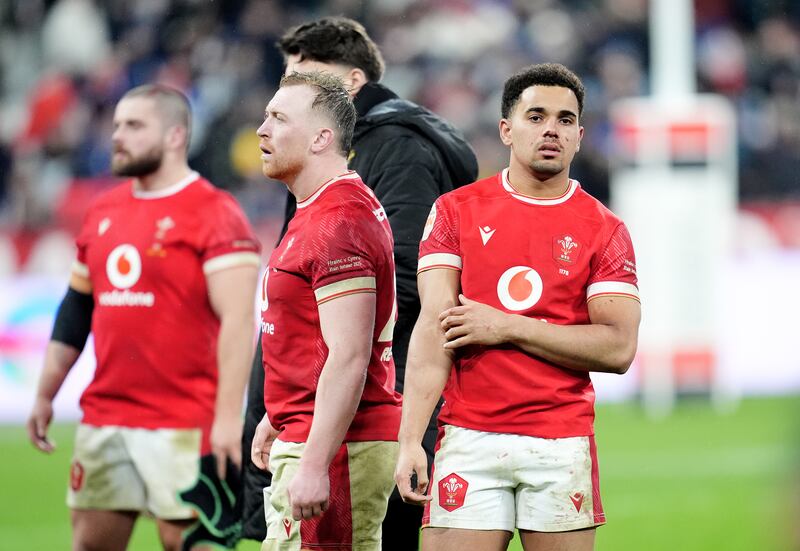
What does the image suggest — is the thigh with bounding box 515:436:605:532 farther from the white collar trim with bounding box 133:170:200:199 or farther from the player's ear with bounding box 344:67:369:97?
the white collar trim with bounding box 133:170:200:199

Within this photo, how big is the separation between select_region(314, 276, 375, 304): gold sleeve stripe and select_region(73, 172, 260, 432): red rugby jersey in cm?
178

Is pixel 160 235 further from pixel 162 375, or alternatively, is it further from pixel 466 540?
pixel 466 540

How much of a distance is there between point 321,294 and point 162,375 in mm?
1909

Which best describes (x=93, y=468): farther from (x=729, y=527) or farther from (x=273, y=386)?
(x=729, y=527)

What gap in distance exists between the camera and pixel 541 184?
144 inches

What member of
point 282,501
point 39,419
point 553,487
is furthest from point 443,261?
point 39,419

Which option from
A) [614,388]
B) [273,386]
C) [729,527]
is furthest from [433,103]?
[273,386]

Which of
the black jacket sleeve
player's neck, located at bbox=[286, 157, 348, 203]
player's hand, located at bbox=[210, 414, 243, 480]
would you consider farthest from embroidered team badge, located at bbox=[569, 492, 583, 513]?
player's hand, located at bbox=[210, 414, 243, 480]

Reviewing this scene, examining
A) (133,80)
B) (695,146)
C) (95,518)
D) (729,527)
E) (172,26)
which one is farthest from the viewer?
(172,26)

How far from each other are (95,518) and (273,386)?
1.85 m

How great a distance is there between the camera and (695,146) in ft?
43.9

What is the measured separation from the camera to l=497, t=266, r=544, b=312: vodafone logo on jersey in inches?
140

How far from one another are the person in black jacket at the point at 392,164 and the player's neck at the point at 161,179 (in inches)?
37.9

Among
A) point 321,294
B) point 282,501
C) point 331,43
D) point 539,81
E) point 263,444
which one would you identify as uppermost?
point 331,43
